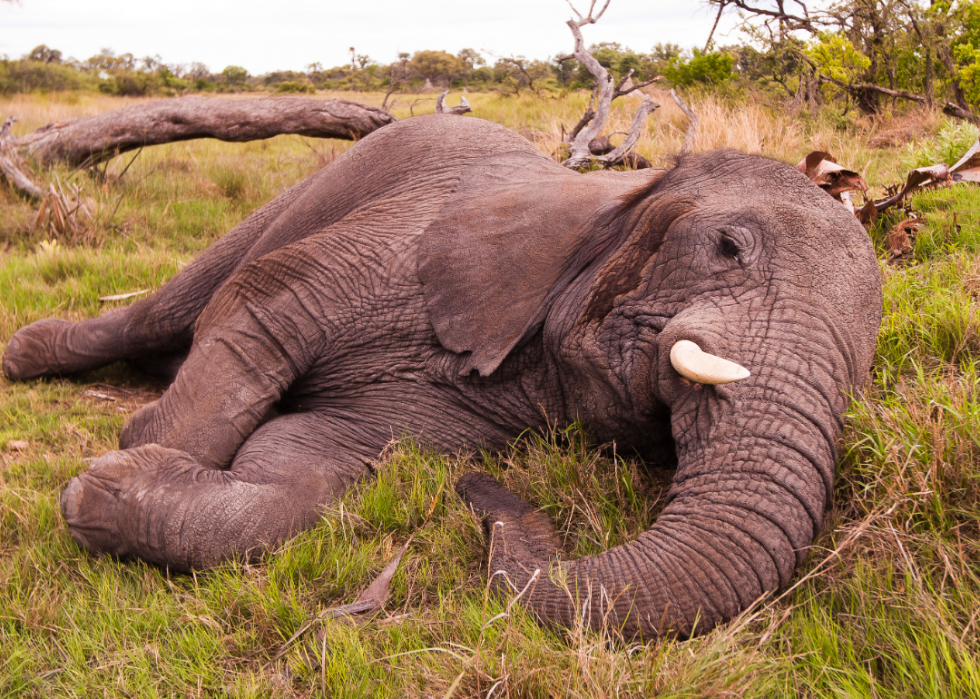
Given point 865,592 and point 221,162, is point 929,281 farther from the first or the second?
point 221,162

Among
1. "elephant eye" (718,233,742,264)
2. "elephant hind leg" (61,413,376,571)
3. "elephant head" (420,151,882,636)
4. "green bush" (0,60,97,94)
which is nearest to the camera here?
"elephant head" (420,151,882,636)

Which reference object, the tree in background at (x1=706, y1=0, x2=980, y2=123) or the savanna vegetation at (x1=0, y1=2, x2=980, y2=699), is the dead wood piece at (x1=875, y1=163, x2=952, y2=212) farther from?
the tree in background at (x1=706, y1=0, x2=980, y2=123)

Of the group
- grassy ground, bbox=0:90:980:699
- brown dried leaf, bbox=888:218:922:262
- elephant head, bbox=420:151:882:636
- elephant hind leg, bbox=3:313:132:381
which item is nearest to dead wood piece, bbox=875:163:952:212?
brown dried leaf, bbox=888:218:922:262

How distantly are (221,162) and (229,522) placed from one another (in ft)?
25.3

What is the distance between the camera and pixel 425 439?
138 inches

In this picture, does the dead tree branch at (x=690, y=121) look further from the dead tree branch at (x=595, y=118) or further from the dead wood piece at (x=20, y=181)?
the dead wood piece at (x=20, y=181)

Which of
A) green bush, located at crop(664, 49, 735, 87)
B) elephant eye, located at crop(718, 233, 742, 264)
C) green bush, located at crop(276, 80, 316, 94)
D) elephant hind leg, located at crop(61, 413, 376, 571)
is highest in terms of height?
green bush, located at crop(276, 80, 316, 94)

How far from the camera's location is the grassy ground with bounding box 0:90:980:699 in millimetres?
2135

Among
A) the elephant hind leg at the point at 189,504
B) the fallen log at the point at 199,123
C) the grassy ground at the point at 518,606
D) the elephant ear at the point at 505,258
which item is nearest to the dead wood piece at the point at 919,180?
the grassy ground at the point at 518,606

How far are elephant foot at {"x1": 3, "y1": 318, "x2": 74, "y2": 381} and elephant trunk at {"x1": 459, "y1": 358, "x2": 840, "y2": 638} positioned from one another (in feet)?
11.8

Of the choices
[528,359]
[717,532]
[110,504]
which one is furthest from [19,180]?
[717,532]

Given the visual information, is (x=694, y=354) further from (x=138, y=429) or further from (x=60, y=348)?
(x=60, y=348)

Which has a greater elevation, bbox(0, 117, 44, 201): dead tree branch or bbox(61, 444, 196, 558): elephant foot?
bbox(0, 117, 44, 201): dead tree branch

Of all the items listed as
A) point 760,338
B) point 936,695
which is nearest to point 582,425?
point 760,338
